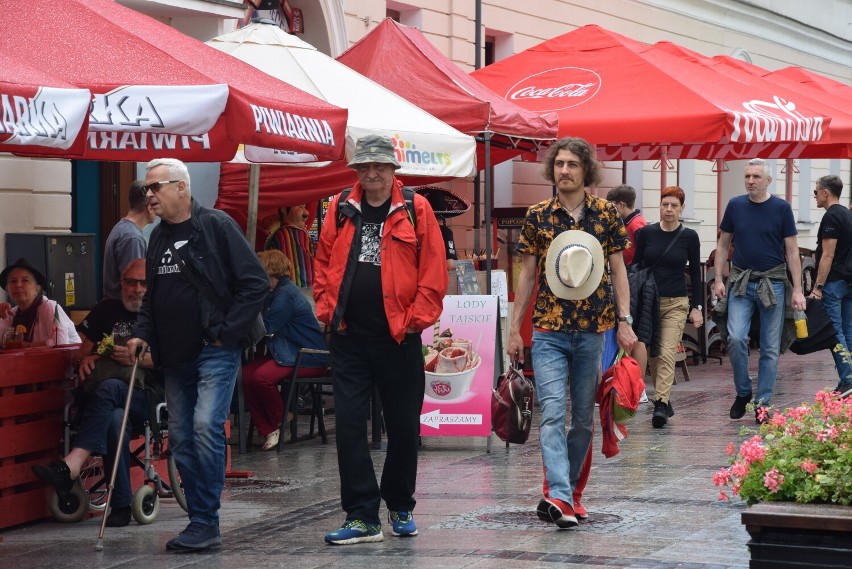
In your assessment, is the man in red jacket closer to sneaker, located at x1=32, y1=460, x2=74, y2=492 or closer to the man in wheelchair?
the man in wheelchair

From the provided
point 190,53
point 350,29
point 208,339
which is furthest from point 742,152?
point 208,339

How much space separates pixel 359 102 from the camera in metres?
10.7

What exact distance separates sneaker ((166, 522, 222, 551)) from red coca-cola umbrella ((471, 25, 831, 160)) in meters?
8.09

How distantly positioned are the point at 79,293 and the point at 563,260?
5.45m

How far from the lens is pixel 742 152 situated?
56.5 ft

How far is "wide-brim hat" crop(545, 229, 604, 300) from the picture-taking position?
7348 mm

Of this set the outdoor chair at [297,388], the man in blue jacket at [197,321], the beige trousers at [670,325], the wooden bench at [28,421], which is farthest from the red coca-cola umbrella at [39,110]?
the beige trousers at [670,325]

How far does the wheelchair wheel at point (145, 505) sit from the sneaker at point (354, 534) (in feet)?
4.01

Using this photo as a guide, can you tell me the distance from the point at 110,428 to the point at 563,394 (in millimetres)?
2350

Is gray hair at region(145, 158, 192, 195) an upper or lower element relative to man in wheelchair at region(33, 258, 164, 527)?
upper

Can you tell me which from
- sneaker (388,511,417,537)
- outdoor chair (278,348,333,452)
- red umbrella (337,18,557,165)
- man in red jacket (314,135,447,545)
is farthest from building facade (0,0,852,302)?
sneaker (388,511,417,537)

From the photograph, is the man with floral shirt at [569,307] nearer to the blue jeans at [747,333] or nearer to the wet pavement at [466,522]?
the wet pavement at [466,522]

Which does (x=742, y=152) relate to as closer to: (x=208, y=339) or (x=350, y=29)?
(x=350, y=29)

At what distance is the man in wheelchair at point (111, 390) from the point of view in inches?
307
